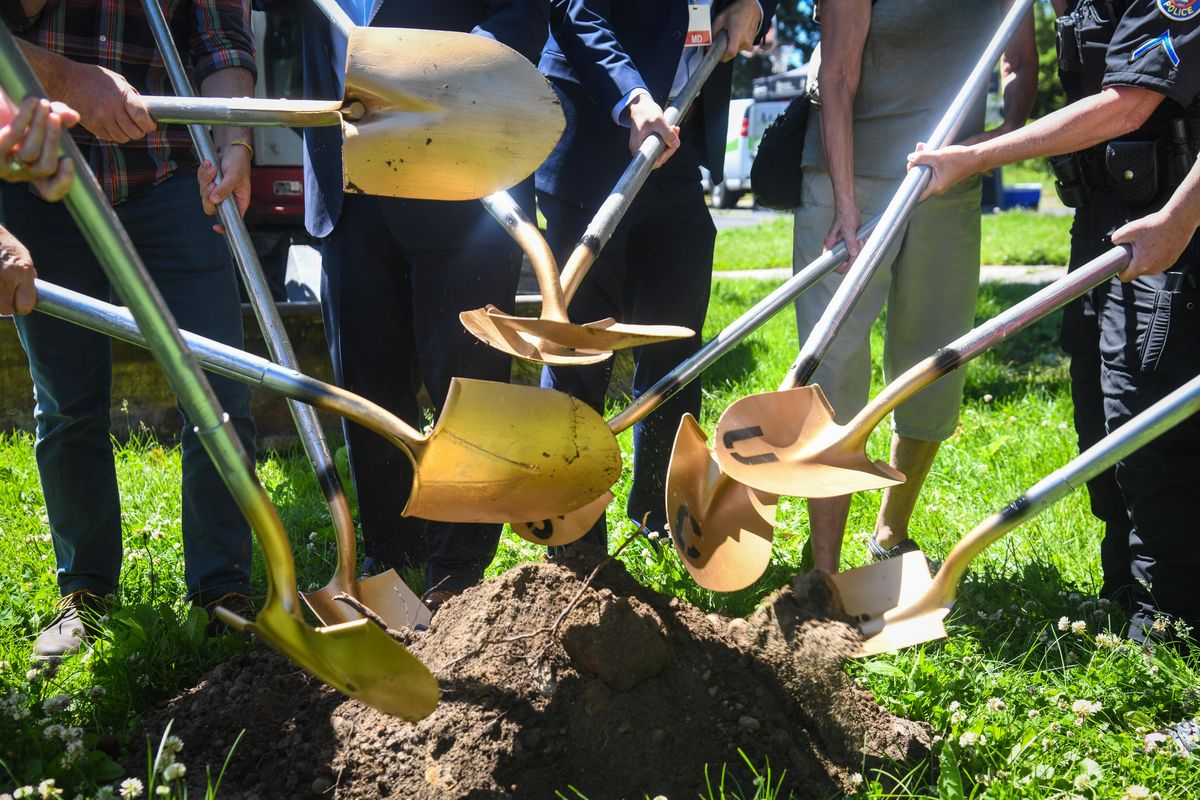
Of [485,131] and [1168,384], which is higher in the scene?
[485,131]

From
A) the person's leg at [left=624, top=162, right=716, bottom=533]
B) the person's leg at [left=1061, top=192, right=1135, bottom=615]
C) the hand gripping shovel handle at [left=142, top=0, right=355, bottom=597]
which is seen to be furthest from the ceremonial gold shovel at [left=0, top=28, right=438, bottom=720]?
the person's leg at [left=1061, top=192, right=1135, bottom=615]

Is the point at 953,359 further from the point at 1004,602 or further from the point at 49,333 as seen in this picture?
the point at 49,333

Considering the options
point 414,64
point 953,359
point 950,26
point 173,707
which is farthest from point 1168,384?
point 173,707

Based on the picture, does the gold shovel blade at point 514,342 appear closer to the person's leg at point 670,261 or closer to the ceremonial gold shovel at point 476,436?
the ceremonial gold shovel at point 476,436

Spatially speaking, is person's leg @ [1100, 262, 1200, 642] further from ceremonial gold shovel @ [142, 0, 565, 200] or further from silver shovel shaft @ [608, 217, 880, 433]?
ceremonial gold shovel @ [142, 0, 565, 200]

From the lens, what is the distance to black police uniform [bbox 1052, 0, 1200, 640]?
2166mm

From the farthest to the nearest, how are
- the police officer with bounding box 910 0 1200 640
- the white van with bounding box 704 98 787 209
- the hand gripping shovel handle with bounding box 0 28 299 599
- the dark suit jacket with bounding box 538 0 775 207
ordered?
the white van with bounding box 704 98 787 209 < the dark suit jacket with bounding box 538 0 775 207 < the police officer with bounding box 910 0 1200 640 < the hand gripping shovel handle with bounding box 0 28 299 599

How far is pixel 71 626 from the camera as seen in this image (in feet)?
8.14

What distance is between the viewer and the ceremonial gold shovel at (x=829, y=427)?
1.99 m

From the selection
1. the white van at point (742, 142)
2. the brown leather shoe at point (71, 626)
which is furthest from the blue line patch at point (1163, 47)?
the white van at point (742, 142)

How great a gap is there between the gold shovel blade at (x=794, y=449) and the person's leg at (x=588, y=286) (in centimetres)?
74

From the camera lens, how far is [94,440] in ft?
8.35

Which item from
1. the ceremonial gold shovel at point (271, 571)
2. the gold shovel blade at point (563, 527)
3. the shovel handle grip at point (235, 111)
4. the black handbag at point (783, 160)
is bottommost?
the gold shovel blade at point (563, 527)

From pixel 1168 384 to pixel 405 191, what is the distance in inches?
67.9
